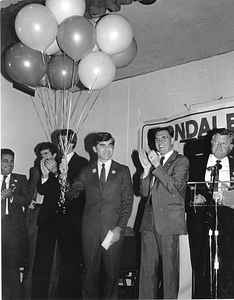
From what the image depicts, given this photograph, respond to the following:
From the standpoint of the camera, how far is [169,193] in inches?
117

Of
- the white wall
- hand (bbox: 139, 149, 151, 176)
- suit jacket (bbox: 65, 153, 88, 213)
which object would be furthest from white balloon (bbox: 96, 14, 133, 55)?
the white wall

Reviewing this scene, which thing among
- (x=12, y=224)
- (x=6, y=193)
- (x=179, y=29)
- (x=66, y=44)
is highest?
(x=179, y=29)

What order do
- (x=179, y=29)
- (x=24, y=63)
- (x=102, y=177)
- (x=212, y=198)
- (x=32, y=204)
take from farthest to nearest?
(x=179, y=29) < (x=32, y=204) < (x=102, y=177) < (x=24, y=63) < (x=212, y=198)

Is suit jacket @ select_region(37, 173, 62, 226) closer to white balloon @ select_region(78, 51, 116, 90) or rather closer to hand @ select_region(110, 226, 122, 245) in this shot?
hand @ select_region(110, 226, 122, 245)

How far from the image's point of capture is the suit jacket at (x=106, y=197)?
315 cm

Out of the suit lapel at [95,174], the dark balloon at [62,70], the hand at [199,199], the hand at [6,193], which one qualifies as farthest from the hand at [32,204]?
the hand at [199,199]

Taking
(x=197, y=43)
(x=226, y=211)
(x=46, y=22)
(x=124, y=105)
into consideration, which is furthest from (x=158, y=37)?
(x=226, y=211)

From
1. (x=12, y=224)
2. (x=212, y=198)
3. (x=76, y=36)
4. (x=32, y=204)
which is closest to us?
(x=212, y=198)

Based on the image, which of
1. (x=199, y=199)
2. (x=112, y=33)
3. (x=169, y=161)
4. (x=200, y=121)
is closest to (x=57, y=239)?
(x=169, y=161)

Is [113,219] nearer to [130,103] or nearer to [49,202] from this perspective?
[49,202]

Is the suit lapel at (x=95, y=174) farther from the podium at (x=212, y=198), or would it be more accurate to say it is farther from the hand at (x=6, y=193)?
the podium at (x=212, y=198)

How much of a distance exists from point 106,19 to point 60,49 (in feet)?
1.57

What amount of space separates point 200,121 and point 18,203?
6.61 ft

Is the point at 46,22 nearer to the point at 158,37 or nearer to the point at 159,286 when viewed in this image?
the point at 158,37
